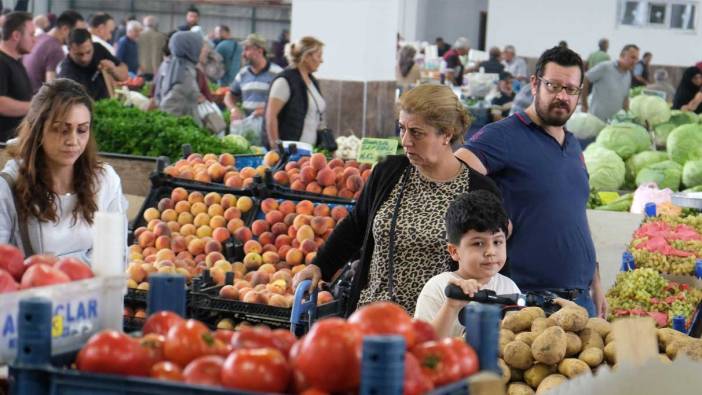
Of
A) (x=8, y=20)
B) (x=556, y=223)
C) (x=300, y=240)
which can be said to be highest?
A: (x=8, y=20)

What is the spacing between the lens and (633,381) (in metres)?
2.13

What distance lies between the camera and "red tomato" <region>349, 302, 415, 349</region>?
178 cm

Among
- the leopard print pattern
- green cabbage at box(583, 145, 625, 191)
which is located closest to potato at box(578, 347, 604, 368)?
the leopard print pattern

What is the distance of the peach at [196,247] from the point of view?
216 inches

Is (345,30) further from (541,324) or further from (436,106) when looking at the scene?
(541,324)

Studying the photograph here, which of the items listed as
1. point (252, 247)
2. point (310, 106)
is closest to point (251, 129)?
point (310, 106)

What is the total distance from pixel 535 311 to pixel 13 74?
17.5ft

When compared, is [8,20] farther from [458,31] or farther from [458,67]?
[458,31]

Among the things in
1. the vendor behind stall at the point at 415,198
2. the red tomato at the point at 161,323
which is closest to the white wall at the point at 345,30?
the vendor behind stall at the point at 415,198

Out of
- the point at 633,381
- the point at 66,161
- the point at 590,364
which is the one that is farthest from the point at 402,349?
the point at 66,161

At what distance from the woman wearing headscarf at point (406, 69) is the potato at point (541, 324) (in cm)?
1202

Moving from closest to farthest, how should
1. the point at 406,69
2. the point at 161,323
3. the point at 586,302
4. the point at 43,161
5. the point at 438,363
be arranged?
the point at 438,363
the point at 161,323
the point at 43,161
the point at 586,302
the point at 406,69

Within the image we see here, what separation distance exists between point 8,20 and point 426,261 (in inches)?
206

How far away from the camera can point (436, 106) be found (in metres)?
3.54
